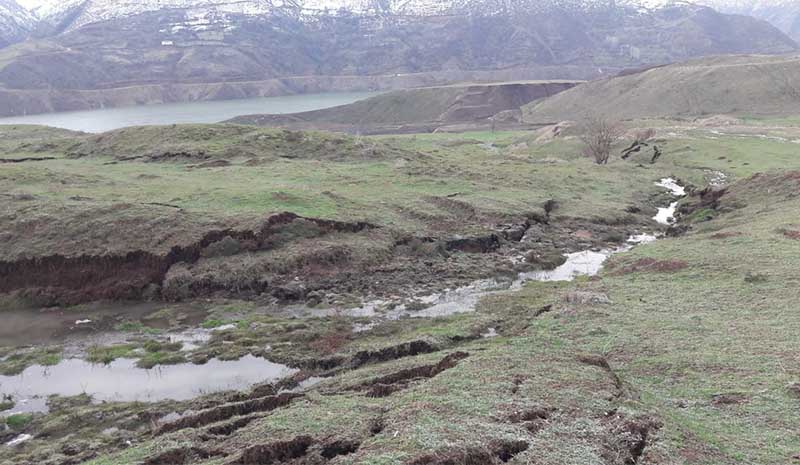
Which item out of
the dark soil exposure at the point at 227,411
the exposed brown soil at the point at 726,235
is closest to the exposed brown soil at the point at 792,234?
the exposed brown soil at the point at 726,235

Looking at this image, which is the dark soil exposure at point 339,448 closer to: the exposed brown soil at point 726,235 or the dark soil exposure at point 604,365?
the dark soil exposure at point 604,365

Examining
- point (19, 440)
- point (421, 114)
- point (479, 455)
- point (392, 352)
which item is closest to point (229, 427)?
point (19, 440)

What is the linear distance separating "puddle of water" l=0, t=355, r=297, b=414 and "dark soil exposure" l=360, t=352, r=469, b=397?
4657 millimetres

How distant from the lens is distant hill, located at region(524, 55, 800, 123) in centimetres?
12304

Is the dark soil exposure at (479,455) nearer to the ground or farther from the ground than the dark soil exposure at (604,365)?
farther from the ground

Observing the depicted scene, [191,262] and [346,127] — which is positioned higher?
[191,262]

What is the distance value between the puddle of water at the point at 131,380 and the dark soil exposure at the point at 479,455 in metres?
9.87

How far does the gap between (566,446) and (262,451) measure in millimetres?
7197

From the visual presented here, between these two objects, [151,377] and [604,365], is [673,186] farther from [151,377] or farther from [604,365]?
[151,377]

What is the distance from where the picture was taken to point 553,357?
64.2 ft

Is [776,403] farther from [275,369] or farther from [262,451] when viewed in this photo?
[275,369]

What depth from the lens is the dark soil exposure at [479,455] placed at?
1327 centimetres

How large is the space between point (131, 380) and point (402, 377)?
35.0 feet

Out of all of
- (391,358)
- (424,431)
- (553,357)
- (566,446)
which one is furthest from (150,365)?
(566,446)
